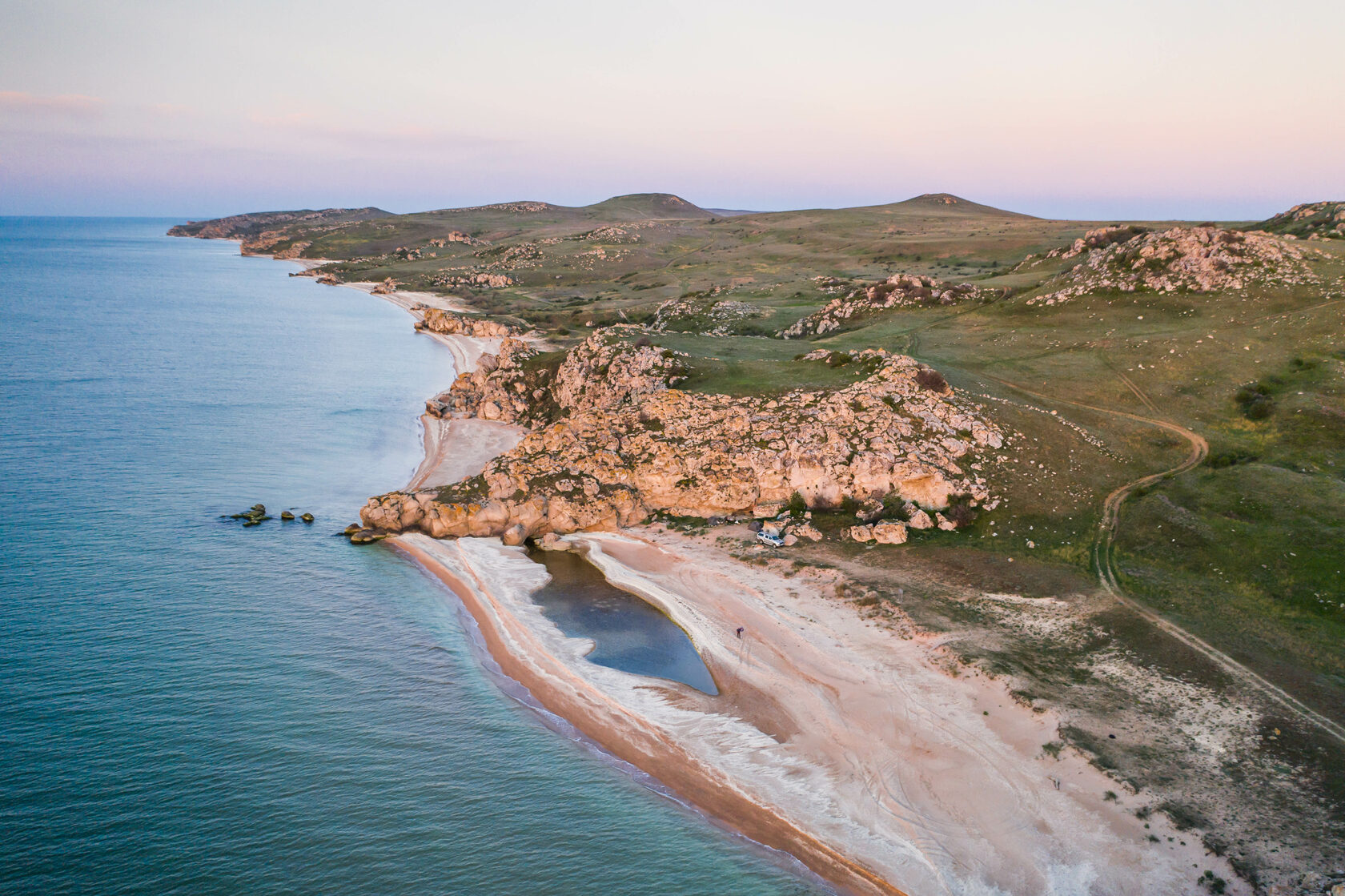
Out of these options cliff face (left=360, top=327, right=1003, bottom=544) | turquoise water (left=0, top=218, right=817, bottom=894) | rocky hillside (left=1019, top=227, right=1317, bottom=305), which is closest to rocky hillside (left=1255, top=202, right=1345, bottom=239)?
rocky hillside (left=1019, top=227, right=1317, bottom=305)

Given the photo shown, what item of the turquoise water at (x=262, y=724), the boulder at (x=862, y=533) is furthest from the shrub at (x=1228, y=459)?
the turquoise water at (x=262, y=724)

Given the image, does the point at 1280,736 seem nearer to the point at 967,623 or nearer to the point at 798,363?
the point at 967,623

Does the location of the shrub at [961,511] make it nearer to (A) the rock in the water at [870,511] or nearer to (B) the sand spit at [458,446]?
(A) the rock in the water at [870,511]

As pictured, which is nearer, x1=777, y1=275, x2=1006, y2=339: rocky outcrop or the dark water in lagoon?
the dark water in lagoon

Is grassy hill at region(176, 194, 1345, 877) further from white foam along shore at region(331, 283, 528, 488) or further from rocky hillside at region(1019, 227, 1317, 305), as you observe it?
white foam along shore at region(331, 283, 528, 488)

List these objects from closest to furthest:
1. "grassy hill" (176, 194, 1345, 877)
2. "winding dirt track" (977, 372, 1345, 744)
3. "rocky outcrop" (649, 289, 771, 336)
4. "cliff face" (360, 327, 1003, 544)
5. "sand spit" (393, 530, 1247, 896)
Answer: "sand spit" (393, 530, 1247, 896) < "grassy hill" (176, 194, 1345, 877) < "winding dirt track" (977, 372, 1345, 744) < "cliff face" (360, 327, 1003, 544) < "rocky outcrop" (649, 289, 771, 336)

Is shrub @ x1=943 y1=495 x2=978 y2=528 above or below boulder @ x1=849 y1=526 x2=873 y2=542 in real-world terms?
above

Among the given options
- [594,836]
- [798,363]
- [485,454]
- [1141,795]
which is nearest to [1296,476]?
[1141,795]

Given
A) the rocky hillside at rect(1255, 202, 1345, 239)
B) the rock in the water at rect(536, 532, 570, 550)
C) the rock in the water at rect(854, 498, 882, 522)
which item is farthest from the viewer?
the rocky hillside at rect(1255, 202, 1345, 239)
